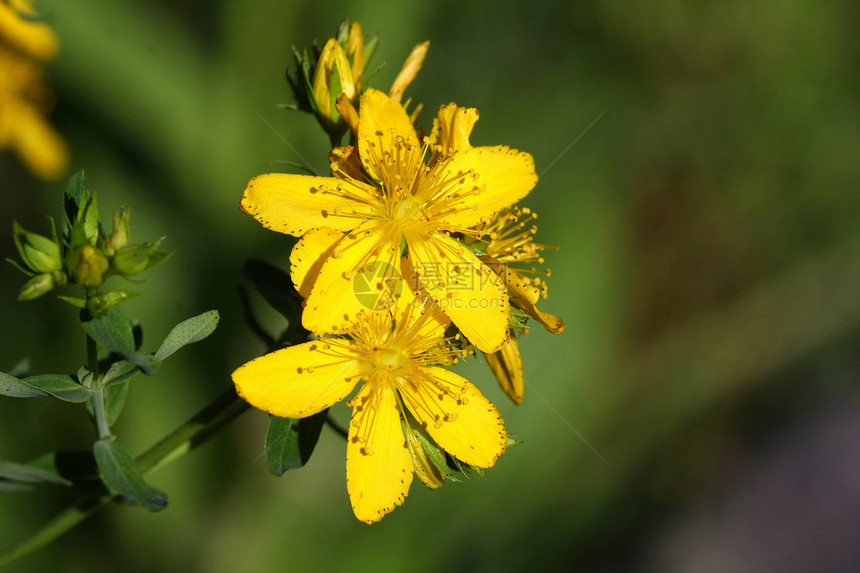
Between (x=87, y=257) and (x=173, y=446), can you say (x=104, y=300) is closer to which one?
(x=87, y=257)

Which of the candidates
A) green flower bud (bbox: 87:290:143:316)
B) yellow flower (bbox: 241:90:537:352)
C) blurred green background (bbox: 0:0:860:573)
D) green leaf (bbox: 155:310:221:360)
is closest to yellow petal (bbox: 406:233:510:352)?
yellow flower (bbox: 241:90:537:352)

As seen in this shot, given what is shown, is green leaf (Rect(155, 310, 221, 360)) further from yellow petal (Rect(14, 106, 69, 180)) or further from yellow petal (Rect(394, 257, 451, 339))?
yellow petal (Rect(14, 106, 69, 180))

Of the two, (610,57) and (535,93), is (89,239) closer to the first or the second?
(535,93)

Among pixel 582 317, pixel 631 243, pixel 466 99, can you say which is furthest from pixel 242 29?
pixel 631 243

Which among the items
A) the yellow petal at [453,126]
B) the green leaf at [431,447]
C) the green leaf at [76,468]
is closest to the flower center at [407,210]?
the yellow petal at [453,126]

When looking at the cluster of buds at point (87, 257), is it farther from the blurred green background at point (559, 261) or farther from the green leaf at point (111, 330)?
the blurred green background at point (559, 261)

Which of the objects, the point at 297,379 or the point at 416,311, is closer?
the point at 297,379

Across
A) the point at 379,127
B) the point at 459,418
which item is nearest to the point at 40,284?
the point at 379,127
